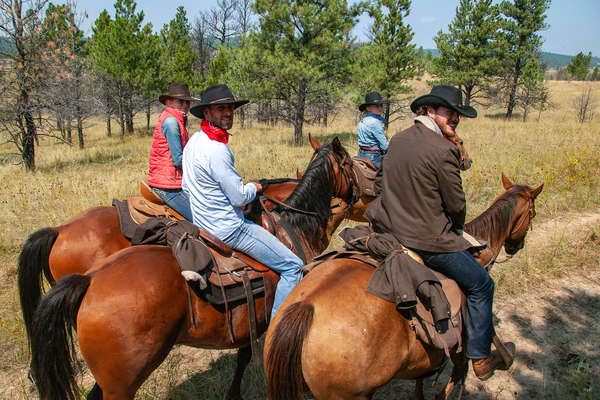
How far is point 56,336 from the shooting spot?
2426 millimetres

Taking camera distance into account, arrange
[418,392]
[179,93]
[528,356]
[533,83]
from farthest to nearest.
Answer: [533,83] < [179,93] < [528,356] < [418,392]

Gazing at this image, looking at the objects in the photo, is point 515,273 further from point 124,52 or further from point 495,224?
point 124,52

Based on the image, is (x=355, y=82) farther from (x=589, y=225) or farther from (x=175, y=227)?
(x=175, y=227)

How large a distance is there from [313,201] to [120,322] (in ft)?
7.09

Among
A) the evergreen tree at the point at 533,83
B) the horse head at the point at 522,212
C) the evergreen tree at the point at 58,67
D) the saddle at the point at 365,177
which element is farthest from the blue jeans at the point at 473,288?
the evergreen tree at the point at 533,83

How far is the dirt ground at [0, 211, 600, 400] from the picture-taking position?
11.5ft

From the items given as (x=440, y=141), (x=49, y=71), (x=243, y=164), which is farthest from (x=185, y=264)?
(x=49, y=71)

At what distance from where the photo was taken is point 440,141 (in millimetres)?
2430

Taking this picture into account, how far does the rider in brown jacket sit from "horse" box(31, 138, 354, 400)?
1663mm

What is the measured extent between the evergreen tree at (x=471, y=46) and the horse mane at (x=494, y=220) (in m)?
25.9

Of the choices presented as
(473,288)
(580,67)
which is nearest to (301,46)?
(473,288)

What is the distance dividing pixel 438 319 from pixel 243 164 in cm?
960

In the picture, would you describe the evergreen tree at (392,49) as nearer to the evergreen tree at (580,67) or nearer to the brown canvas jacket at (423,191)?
the brown canvas jacket at (423,191)

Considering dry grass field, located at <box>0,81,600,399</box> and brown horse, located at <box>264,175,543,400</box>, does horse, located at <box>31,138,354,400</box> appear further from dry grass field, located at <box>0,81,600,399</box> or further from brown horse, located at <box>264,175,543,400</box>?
dry grass field, located at <box>0,81,600,399</box>
